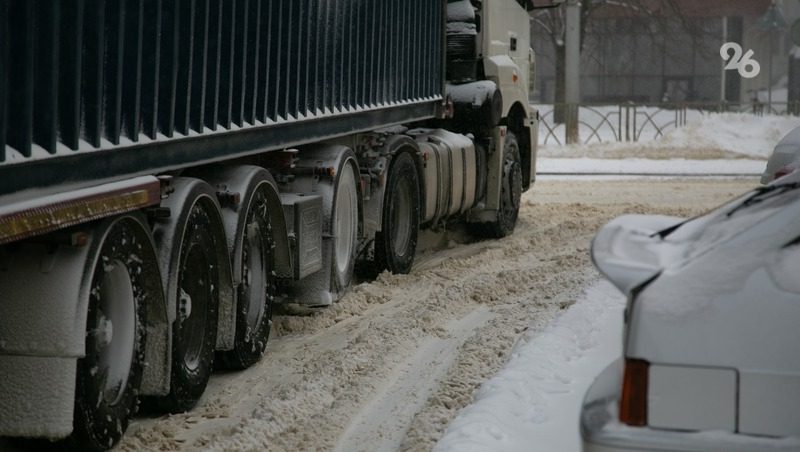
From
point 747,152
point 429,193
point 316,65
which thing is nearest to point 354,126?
point 316,65

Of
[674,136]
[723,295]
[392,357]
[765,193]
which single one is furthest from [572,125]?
[723,295]

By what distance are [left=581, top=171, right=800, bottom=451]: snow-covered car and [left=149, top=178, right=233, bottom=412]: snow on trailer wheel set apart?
3.49 meters

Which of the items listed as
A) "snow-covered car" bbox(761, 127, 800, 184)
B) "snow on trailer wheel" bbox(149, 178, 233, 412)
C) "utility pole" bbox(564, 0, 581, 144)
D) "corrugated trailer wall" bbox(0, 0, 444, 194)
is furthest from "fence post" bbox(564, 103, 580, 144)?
"snow on trailer wheel" bbox(149, 178, 233, 412)

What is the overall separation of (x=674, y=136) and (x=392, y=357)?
25339mm

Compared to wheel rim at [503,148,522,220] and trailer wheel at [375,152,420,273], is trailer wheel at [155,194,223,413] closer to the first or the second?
trailer wheel at [375,152,420,273]

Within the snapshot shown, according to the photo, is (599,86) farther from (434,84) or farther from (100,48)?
(100,48)

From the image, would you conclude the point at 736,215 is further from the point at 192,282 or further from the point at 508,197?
the point at 508,197

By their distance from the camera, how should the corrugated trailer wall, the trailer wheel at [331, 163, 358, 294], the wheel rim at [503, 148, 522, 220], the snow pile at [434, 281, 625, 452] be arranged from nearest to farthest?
the corrugated trailer wall < the snow pile at [434, 281, 625, 452] < the trailer wheel at [331, 163, 358, 294] < the wheel rim at [503, 148, 522, 220]

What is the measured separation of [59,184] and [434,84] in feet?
28.9

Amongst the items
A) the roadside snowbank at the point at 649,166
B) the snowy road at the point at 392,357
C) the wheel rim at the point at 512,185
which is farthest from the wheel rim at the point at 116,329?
the roadside snowbank at the point at 649,166

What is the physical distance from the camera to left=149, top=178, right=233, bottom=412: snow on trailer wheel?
736 cm

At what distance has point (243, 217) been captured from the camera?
8.58 meters

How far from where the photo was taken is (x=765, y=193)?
4.83m

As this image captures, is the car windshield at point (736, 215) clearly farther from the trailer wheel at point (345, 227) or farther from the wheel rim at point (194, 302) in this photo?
the trailer wheel at point (345, 227)
